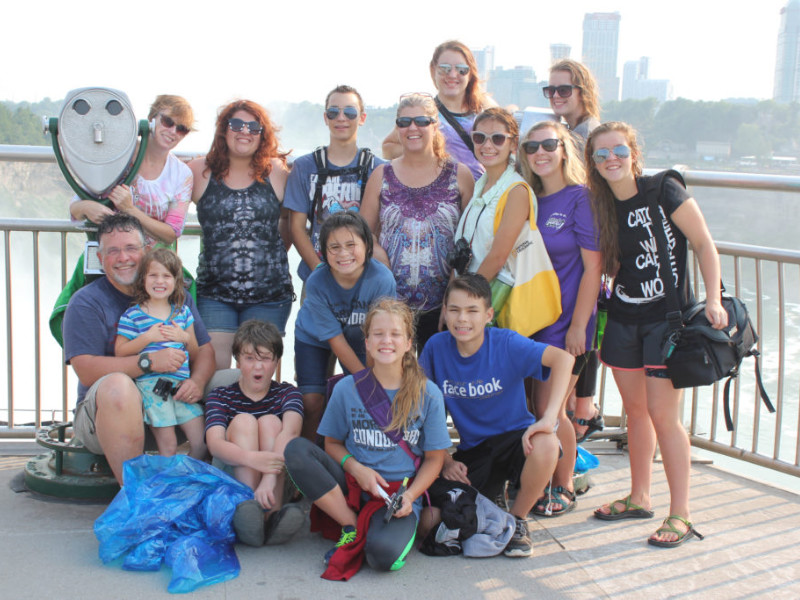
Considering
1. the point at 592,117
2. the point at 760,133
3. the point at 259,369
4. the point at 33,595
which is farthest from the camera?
the point at 760,133

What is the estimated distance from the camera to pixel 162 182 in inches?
143

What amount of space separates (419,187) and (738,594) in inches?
86.5

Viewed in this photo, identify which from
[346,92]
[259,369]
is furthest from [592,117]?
[259,369]

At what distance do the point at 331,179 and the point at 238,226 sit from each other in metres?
0.52

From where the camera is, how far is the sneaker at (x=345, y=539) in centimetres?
296

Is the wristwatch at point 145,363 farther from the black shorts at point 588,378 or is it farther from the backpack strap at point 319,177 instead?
the black shorts at point 588,378

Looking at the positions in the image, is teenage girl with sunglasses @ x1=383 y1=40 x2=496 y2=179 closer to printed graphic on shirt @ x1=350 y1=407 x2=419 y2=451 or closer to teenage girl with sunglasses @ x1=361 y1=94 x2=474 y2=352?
teenage girl with sunglasses @ x1=361 y1=94 x2=474 y2=352

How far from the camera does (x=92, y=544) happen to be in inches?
121

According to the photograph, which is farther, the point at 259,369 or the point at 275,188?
the point at 275,188

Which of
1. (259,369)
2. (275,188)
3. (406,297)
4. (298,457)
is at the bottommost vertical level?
(298,457)

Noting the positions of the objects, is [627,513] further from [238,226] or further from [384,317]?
[238,226]

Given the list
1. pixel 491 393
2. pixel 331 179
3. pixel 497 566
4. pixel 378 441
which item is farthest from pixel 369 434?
pixel 331 179

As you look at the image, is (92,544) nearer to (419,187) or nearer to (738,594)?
(419,187)

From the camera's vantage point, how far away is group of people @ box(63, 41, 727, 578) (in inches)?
124
